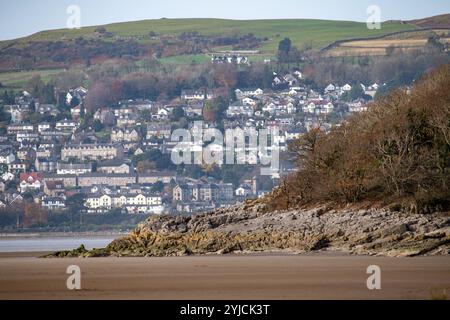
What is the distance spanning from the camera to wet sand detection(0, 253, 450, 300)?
1142 inches

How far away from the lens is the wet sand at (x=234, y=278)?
29016 mm

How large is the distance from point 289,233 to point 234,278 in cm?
924

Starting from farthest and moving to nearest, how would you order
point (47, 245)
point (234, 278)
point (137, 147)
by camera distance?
point (137, 147)
point (47, 245)
point (234, 278)

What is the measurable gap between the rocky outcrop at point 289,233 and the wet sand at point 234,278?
1593mm

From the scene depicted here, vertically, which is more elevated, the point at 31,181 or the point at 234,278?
the point at 234,278

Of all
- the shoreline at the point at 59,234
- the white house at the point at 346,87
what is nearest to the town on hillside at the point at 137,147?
the white house at the point at 346,87

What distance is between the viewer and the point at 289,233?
4169cm

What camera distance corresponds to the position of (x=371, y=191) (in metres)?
43.7

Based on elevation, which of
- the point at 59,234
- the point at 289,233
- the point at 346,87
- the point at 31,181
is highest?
the point at 289,233

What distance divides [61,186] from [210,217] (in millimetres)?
97615

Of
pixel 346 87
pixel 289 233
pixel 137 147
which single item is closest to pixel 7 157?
pixel 137 147

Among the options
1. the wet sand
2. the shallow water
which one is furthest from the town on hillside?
the wet sand

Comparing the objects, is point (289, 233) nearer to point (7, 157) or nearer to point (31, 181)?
point (31, 181)

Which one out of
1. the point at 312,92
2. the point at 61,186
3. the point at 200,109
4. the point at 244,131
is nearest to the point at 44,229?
the point at 61,186
